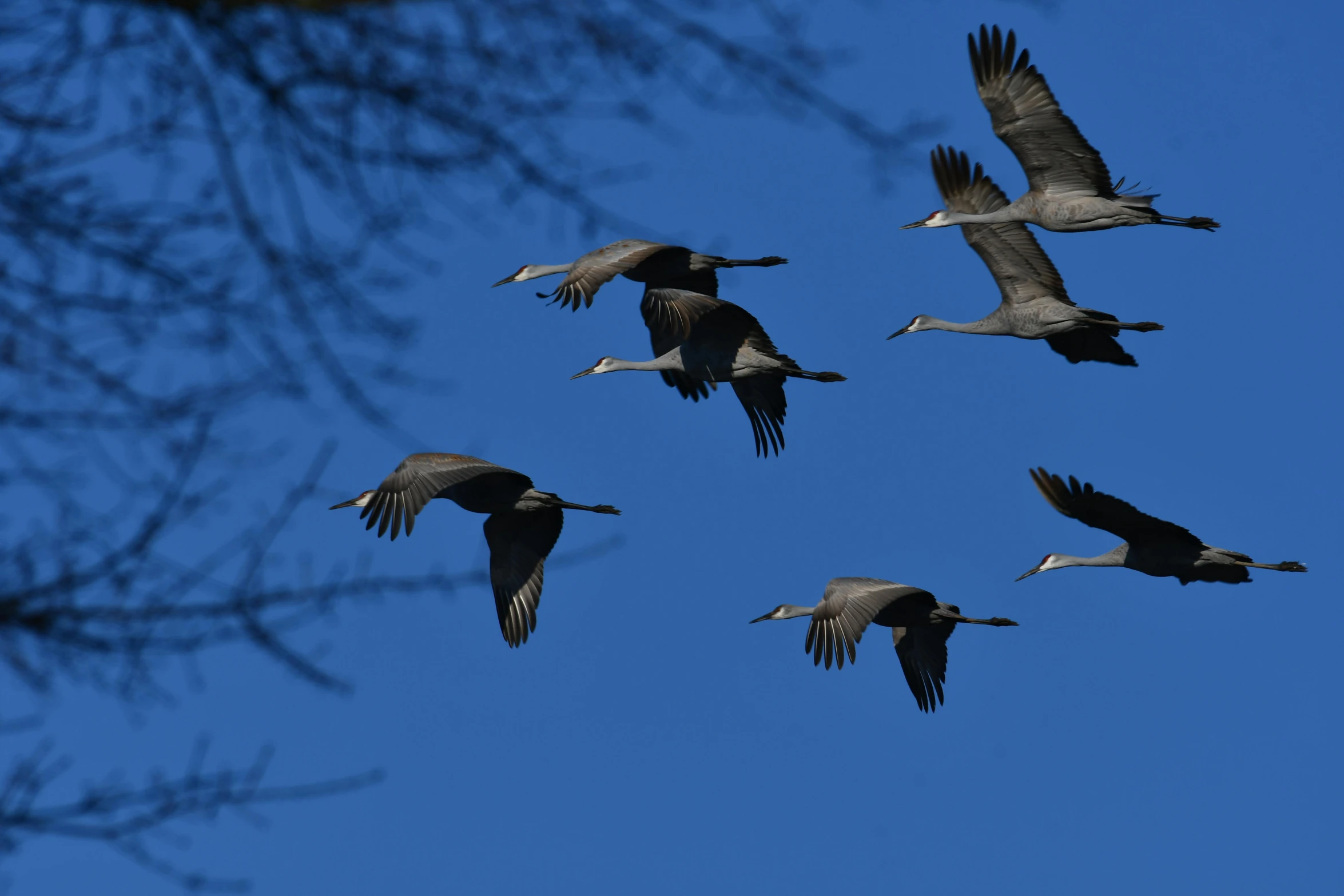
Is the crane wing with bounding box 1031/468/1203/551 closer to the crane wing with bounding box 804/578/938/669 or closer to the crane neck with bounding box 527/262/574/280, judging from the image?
the crane wing with bounding box 804/578/938/669

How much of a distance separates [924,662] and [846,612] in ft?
6.87

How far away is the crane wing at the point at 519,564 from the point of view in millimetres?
13094

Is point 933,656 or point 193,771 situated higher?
point 933,656

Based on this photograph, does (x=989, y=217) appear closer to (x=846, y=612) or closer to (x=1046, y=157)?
(x=1046, y=157)

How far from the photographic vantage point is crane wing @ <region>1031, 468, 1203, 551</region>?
1179 centimetres

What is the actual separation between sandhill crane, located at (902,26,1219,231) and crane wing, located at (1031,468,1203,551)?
263 centimetres

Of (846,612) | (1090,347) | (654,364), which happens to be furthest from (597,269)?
(1090,347)

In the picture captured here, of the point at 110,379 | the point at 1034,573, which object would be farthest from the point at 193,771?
the point at 1034,573

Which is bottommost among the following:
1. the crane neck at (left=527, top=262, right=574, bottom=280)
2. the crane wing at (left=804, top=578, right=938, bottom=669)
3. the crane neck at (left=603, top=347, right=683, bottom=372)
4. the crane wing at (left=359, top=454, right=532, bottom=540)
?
the crane wing at (left=804, top=578, right=938, bottom=669)

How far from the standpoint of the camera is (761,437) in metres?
14.4

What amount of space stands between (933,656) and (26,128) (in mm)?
11612

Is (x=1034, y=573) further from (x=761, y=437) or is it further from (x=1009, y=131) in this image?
(x=1009, y=131)

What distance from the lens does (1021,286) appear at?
46.5 ft

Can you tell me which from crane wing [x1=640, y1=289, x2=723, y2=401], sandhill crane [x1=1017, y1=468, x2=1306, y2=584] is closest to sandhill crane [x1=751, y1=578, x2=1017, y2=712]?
sandhill crane [x1=1017, y1=468, x2=1306, y2=584]
